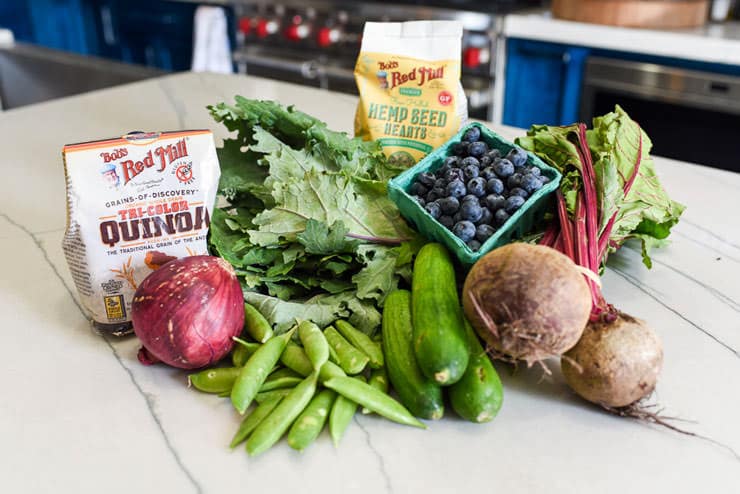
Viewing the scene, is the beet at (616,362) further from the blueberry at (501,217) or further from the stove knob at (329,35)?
the stove knob at (329,35)

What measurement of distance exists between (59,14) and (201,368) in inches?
172

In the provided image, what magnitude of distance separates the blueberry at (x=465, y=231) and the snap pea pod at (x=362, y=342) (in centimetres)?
19

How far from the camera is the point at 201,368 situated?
89 centimetres

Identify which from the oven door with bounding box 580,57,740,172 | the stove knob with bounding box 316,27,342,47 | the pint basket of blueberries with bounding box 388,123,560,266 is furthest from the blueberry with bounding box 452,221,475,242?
the stove knob with bounding box 316,27,342,47

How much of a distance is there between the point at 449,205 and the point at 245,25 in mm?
2951

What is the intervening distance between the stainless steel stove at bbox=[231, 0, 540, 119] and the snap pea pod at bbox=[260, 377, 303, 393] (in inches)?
84.3

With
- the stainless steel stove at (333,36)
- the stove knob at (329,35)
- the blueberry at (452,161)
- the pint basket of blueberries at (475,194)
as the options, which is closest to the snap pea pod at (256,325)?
the pint basket of blueberries at (475,194)

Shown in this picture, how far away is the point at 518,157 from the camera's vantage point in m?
0.98

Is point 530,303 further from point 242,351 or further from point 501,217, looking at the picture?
point 242,351

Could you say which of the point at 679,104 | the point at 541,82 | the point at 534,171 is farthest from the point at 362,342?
the point at 541,82

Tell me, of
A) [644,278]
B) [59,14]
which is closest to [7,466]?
[644,278]

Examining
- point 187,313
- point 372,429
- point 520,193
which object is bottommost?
point 372,429

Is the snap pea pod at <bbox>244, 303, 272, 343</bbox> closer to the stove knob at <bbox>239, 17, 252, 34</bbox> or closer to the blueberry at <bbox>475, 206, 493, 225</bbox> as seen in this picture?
the blueberry at <bbox>475, 206, 493, 225</bbox>

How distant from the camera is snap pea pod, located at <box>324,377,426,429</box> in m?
0.79
